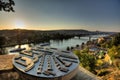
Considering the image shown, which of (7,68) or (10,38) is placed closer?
(7,68)

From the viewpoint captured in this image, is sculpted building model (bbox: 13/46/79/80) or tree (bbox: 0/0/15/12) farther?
tree (bbox: 0/0/15/12)

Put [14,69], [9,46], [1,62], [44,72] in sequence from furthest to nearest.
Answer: [9,46]
[1,62]
[14,69]
[44,72]

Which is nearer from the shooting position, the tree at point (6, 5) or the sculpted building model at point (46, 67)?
the sculpted building model at point (46, 67)

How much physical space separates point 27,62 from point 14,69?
18.3 inches

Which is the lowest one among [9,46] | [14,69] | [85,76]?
[9,46]

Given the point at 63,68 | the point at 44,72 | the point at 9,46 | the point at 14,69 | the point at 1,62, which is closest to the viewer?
the point at 44,72

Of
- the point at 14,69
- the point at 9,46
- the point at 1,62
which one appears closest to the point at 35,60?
the point at 14,69

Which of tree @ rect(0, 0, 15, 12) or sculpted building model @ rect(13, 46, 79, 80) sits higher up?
tree @ rect(0, 0, 15, 12)

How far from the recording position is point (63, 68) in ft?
13.4

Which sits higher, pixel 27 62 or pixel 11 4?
pixel 11 4

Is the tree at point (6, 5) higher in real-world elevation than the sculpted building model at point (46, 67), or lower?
higher

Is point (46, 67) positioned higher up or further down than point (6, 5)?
further down

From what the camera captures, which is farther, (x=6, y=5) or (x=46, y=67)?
(x=6, y=5)

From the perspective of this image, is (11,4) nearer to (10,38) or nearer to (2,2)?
(2,2)
